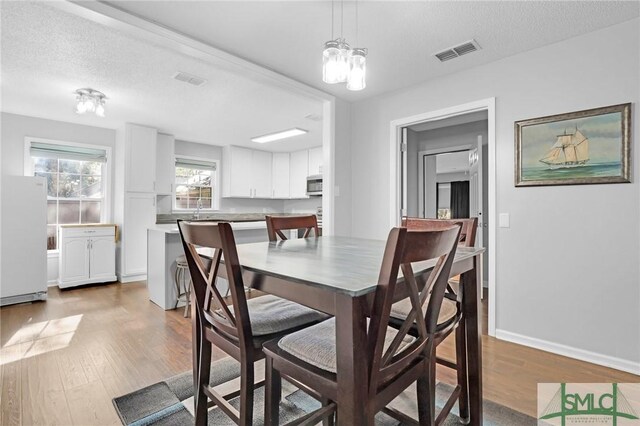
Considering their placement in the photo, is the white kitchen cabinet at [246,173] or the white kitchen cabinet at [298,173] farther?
the white kitchen cabinet at [298,173]

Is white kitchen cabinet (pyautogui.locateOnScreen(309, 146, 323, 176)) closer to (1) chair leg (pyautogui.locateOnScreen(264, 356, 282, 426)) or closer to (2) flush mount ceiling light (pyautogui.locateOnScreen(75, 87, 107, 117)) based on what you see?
(2) flush mount ceiling light (pyautogui.locateOnScreen(75, 87, 107, 117))

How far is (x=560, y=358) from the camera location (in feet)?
7.67

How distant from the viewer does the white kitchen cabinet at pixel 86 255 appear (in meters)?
4.23

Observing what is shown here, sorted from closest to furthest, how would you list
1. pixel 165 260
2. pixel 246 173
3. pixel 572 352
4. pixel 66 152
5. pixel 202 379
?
pixel 202 379 < pixel 572 352 < pixel 165 260 < pixel 66 152 < pixel 246 173

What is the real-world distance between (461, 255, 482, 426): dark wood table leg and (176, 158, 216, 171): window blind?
5369mm

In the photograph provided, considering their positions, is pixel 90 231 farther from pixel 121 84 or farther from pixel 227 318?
pixel 227 318

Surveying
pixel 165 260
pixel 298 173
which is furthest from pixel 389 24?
pixel 298 173

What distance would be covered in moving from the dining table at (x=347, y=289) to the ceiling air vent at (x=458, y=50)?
180cm

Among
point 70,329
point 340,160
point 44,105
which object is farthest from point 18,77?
point 340,160

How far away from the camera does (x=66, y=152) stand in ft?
14.8

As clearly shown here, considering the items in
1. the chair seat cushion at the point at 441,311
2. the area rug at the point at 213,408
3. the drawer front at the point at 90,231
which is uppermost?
the drawer front at the point at 90,231

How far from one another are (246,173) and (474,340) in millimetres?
5441

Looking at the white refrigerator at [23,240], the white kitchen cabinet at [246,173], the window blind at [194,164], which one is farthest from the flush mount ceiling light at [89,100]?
the white kitchen cabinet at [246,173]

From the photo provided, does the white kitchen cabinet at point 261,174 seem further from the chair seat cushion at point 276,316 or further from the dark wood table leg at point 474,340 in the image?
the dark wood table leg at point 474,340
